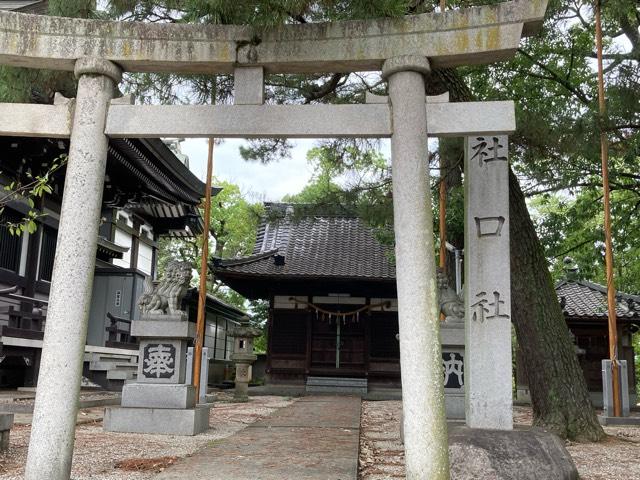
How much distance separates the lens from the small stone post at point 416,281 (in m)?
4.16

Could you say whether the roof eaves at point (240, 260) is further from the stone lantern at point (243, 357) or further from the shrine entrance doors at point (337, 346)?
the stone lantern at point (243, 357)

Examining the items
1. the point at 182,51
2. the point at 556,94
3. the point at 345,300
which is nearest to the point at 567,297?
the point at 345,300

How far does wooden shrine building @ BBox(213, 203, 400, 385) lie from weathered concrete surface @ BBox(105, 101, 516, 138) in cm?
1261

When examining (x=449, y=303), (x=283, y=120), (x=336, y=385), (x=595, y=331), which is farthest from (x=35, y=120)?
(x=595, y=331)

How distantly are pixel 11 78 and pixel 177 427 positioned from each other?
4.61 metres

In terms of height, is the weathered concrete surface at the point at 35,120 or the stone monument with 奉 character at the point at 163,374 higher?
the weathered concrete surface at the point at 35,120

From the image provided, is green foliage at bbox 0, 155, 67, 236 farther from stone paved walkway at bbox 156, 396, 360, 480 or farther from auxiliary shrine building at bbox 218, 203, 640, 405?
auxiliary shrine building at bbox 218, 203, 640, 405

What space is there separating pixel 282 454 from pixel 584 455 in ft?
10.8

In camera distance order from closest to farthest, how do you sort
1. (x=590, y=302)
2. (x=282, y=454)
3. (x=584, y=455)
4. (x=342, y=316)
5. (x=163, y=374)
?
(x=282, y=454), (x=584, y=455), (x=163, y=374), (x=342, y=316), (x=590, y=302)

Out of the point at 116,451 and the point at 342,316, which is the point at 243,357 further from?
the point at 116,451

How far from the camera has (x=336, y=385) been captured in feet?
58.1

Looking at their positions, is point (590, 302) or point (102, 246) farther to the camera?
point (590, 302)

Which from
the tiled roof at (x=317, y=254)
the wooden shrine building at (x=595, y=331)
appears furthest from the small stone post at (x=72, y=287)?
the wooden shrine building at (x=595, y=331)

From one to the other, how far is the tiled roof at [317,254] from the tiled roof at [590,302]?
554 centimetres
